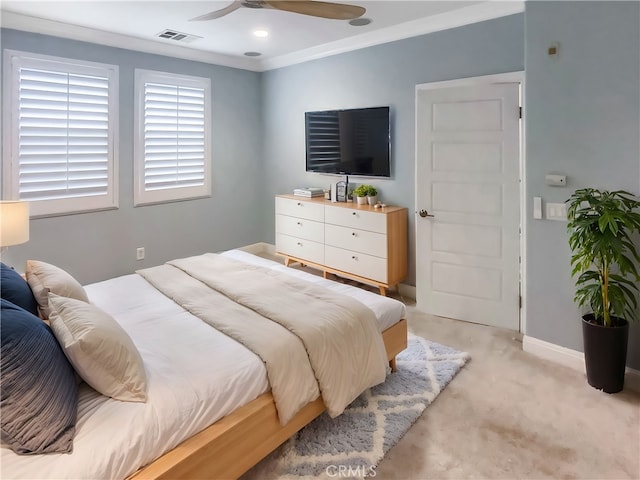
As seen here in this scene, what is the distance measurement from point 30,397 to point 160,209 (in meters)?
3.79

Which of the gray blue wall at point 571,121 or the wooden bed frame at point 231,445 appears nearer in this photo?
the wooden bed frame at point 231,445

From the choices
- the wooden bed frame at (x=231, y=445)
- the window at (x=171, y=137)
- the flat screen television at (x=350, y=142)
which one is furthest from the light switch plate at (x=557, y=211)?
the window at (x=171, y=137)

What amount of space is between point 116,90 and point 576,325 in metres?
4.69

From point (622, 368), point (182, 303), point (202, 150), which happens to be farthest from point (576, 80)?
point (202, 150)

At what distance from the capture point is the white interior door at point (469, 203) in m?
3.34

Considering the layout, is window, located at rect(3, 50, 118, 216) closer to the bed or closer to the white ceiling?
the white ceiling

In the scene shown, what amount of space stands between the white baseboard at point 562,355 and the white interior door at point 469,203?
425 millimetres

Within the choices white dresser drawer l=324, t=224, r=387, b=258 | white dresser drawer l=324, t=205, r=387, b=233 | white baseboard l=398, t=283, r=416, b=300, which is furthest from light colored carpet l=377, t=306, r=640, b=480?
white dresser drawer l=324, t=205, r=387, b=233

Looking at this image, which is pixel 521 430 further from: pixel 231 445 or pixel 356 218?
pixel 356 218

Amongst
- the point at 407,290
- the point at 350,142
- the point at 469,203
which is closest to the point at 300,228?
the point at 350,142

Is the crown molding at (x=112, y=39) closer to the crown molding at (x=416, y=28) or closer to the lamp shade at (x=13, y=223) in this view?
the crown molding at (x=416, y=28)

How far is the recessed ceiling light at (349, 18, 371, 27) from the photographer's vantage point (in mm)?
3740

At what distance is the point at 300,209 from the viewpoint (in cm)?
486

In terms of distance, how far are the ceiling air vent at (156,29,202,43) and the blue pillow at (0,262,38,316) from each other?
117 inches
